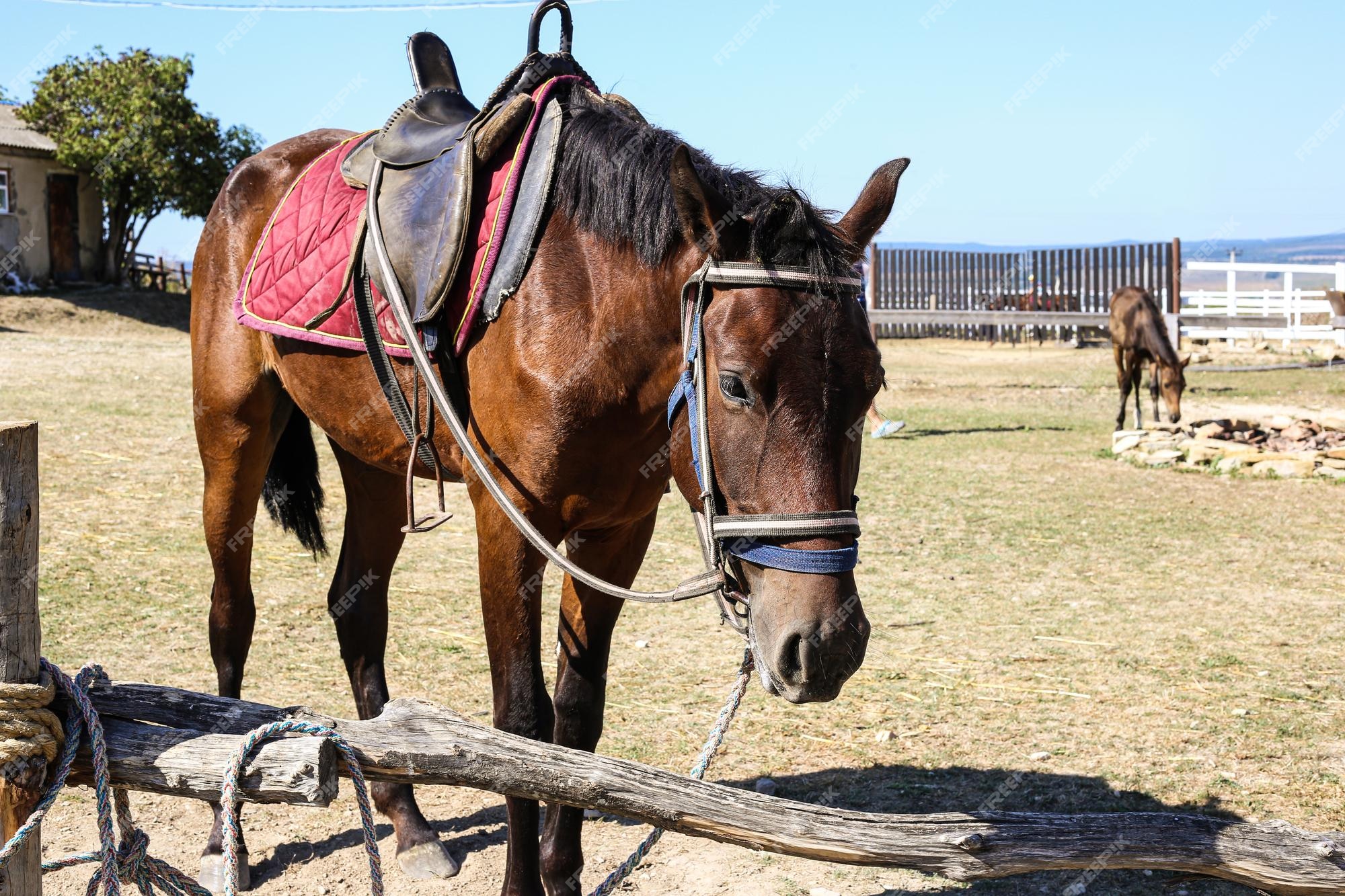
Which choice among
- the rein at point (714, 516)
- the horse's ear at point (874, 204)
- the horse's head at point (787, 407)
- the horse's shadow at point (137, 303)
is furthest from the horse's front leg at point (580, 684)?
the horse's shadow at point (137, 303)

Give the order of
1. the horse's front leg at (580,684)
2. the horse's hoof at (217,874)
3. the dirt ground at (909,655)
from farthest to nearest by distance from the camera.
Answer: the dirt ground at (909,655)
the horse's hoof at (217,874)
the horse's front leg at (580,684)

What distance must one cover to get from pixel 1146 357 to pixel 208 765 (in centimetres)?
1383

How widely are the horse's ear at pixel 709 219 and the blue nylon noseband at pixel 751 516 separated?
0.05 metres

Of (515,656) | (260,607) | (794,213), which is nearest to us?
(794,213)

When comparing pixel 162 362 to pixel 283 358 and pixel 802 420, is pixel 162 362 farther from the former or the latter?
pixel 802 420

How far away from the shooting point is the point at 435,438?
3.07 meters

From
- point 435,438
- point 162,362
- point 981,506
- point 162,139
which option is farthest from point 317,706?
point 162,139

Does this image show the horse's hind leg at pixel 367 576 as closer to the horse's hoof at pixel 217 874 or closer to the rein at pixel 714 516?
the horse's hoof at pixel 217 874

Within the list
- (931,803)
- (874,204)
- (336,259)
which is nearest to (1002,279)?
(931,803)

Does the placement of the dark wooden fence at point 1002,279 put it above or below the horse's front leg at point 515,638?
above

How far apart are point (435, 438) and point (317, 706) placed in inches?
82.4

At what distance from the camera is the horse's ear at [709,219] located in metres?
2.27

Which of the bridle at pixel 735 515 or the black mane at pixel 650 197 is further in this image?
the black mane at pixel 650 197

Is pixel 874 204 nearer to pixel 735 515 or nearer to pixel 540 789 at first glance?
pixel 735 515
